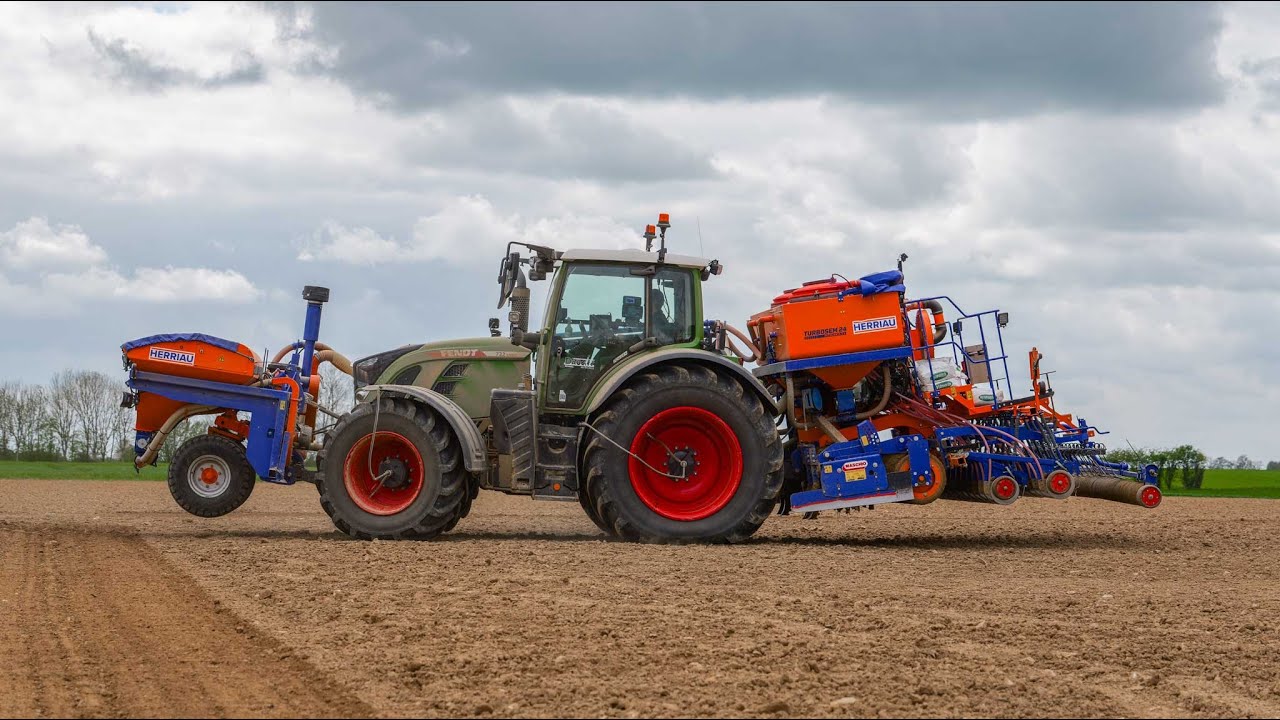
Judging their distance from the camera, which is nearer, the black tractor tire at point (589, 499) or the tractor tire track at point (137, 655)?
the tractor tire track at point (137, 655)

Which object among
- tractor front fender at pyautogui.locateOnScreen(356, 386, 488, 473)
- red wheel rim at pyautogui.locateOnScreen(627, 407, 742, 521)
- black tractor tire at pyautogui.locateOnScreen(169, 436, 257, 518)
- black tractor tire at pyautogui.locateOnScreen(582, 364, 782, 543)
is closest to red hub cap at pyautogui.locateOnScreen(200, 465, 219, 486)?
black tractor tire at pyautogui.locateOnScreen(169, 436, 257, 518)

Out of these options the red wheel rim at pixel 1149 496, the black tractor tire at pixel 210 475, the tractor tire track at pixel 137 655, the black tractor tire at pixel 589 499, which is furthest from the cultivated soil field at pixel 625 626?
the red wheel rim at pixel 1149 496

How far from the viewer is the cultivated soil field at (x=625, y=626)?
614cm

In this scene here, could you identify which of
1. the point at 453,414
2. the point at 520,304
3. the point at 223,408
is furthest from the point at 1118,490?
the point at 223,408

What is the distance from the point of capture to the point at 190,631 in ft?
25.6

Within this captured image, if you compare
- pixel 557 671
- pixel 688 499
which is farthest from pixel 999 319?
pixel 557 671

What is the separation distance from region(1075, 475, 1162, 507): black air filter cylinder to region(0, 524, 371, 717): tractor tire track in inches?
330

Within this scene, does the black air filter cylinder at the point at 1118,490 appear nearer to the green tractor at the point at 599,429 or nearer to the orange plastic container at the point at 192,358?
the green tractor at the point at 599,429

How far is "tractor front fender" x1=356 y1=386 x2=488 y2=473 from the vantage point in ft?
40.0

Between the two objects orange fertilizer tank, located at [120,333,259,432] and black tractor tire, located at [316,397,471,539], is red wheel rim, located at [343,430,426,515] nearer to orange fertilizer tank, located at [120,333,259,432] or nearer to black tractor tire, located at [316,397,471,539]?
black tractor tire, located at [316,397,471,539]

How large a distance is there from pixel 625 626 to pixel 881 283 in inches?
238

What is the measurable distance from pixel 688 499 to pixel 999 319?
11.9 feet

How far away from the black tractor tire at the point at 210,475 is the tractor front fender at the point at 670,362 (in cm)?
424

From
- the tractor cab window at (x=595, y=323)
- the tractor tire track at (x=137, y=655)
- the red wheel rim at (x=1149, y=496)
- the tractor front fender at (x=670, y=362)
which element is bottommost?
the tractor tire track at (x=137, y=655)
